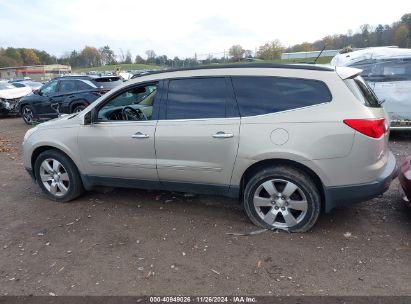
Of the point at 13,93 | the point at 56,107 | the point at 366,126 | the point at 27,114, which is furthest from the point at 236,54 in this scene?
the point at 366,126

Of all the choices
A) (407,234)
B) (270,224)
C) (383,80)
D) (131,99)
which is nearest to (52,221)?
(131,99)

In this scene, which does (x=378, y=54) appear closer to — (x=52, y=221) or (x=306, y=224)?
(x=306, y=224)

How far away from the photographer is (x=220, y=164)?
13.0 ft

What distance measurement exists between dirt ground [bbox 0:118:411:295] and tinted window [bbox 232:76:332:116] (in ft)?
4.37

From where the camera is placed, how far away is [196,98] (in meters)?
4.13

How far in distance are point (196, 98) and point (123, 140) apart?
1024 millimetres

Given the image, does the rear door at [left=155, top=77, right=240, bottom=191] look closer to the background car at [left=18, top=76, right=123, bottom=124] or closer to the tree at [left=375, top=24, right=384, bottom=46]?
the background car at [left=18, top=76, right=123, bottom=124]

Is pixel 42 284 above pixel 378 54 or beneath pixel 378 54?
beneath

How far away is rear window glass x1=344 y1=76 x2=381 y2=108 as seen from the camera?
366cm

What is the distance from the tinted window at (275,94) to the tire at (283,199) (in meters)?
0.63

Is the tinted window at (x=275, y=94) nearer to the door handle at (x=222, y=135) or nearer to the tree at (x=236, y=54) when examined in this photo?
the door handle at (x=222, y=135)

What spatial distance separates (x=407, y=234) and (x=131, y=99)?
3.62 m

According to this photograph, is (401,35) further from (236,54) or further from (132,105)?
(132,105)

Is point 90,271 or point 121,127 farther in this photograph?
point 121,127
